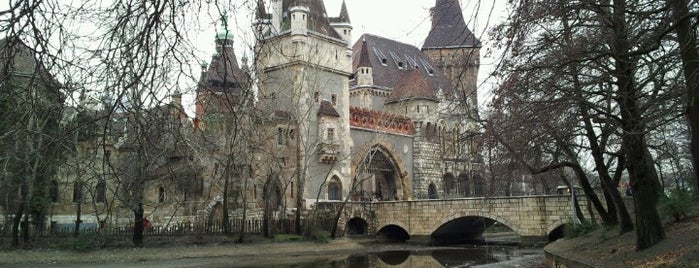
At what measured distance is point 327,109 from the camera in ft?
135

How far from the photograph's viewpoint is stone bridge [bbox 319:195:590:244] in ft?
110

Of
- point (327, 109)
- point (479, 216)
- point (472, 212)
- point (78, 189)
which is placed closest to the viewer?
point (78, 189)

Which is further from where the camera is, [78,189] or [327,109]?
[327,109]

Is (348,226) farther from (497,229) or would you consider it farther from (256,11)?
(256,11)

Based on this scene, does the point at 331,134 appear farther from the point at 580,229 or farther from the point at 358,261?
the point at 580,229

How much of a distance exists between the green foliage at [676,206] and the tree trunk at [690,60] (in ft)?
16.1

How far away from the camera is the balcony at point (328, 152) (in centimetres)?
4009

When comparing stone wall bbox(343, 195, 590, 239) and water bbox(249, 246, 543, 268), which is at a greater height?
stone wall bbox(343, 195, 590, 239)

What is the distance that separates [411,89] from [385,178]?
765 cm

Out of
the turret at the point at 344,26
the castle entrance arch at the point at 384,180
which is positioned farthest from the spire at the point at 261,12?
the castle entrance arch at the point at 384,180

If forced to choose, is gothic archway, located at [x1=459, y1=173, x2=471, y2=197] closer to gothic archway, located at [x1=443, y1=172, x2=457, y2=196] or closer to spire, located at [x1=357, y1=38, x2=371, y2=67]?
gothic archway, located at [x1=443, y1=172, x2=457, y2=196]

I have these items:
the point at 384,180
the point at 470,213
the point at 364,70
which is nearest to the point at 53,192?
the point at 470,213

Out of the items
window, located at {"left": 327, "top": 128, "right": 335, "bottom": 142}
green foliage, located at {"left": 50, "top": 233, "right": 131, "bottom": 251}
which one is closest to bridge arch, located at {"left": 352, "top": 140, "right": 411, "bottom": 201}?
window, located at {"left": 327, "top": 128, "right": 335, "bottom": 142}

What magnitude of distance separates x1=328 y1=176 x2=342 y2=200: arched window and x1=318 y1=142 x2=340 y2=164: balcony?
148 centimetres
